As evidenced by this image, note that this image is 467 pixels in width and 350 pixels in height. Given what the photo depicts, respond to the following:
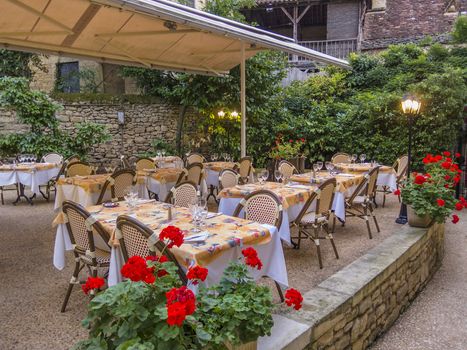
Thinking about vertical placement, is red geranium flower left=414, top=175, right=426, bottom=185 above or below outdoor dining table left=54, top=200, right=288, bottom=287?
above

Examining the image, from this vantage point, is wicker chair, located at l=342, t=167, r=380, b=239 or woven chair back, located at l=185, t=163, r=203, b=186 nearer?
wicker chair, located at l=342, t=167, r=380, b=239

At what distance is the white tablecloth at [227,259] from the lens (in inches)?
98.8

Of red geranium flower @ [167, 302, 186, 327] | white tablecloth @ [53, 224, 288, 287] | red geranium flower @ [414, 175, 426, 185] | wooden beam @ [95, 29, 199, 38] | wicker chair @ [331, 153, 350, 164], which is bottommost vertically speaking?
white tablecloth @ [53, 224, 288, 287]

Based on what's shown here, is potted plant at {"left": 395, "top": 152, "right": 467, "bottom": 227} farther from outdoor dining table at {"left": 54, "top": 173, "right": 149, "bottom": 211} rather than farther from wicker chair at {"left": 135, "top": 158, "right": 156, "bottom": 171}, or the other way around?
wicker chair at {"left": 135, "top": 158, "right": 156, "bottom": 171}

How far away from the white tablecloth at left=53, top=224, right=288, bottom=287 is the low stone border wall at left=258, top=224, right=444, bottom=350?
30 cm

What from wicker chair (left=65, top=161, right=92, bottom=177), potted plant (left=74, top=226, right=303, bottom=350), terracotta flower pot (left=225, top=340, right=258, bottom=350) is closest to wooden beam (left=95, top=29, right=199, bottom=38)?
wicker chair (left=65, top=161, right=92, bottom=177)

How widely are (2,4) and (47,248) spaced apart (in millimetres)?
2952

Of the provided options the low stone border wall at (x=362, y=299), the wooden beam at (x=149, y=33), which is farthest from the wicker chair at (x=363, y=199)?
the wooden beam at (x=149, y=33)

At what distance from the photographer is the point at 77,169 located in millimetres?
6500

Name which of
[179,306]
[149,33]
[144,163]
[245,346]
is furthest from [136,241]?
[144,163]

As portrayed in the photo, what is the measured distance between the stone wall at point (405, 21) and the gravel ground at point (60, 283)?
11.2 metres

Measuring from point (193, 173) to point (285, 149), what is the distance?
440cm

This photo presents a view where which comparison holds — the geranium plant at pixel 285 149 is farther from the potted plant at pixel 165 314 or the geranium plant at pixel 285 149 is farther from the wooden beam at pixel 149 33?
the potted plant at pixel 165 314

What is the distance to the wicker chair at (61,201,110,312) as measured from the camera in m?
2.85
